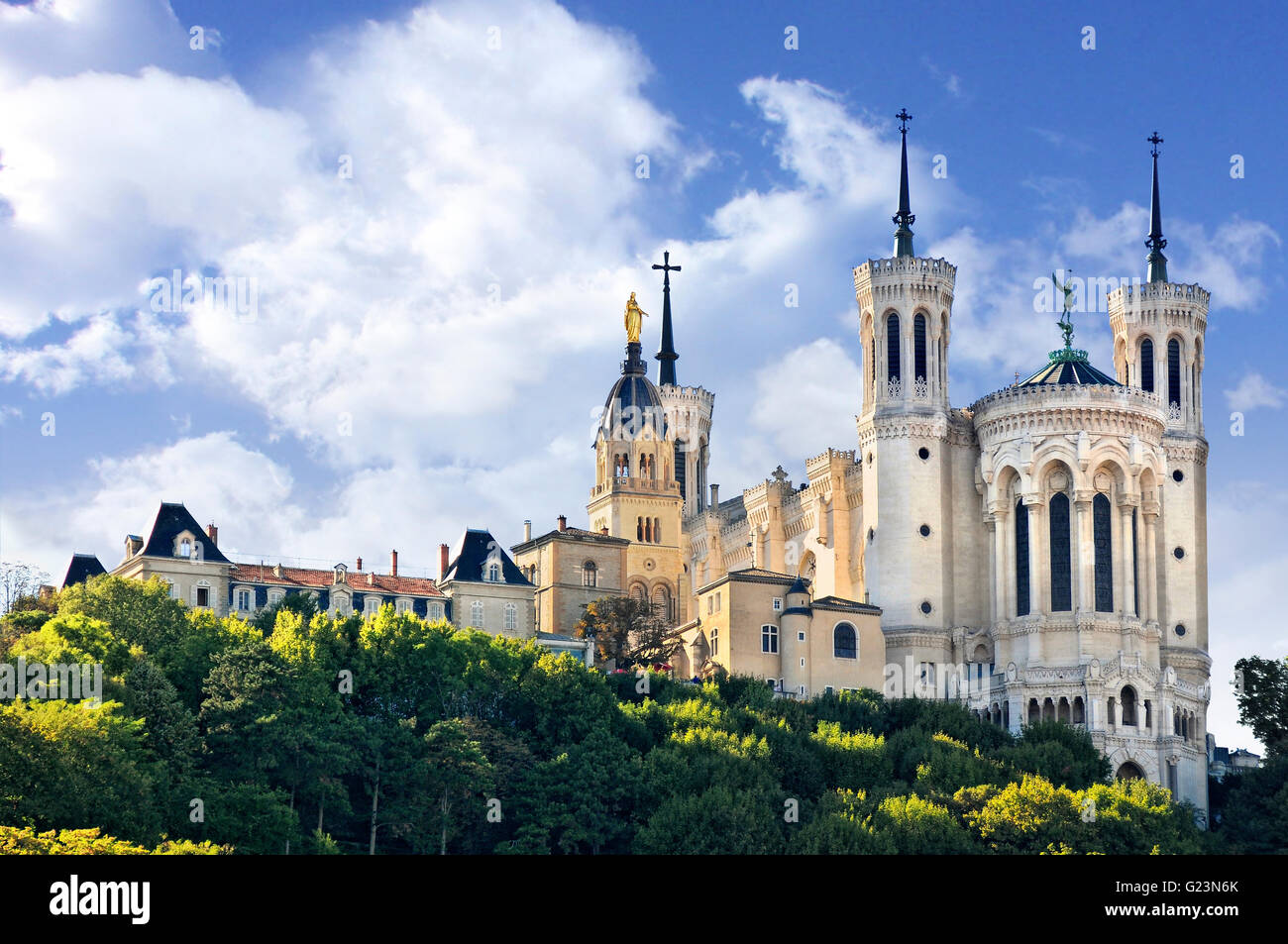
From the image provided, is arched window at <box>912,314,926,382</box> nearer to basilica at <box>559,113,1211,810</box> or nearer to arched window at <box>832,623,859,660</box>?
basilica at <box>559,113,1211,810</box>

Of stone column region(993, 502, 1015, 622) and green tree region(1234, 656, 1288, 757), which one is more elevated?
stone column region(993, 502, 1015, 622)

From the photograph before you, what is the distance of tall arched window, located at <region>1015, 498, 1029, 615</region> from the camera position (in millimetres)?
110750

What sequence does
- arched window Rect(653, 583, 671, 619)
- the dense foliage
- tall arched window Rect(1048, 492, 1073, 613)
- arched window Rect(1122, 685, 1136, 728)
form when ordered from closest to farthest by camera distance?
1. the dense foliage
2. arched window Rect(1122, 685, 1136, 728)
3. tall arched window Rect(1048, 492, 1073, 613)
4. arched window Rect(653, 583, 671, 619)

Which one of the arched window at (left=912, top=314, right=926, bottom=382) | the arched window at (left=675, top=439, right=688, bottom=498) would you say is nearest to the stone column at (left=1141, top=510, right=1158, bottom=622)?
the arched window at (left=912, top=314, right=926, bottom=382)

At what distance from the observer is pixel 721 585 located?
357 feet

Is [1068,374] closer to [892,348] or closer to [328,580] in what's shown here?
[892,348]

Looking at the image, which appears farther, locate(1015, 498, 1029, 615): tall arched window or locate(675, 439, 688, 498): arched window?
locate(675, 439, 688, 498): arched window

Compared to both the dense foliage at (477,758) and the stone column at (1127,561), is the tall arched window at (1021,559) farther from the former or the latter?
the dense foliage at (477,758)

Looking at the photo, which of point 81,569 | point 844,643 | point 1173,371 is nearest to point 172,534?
point 81,569

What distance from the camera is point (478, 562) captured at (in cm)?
11319

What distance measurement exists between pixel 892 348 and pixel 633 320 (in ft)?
94.7

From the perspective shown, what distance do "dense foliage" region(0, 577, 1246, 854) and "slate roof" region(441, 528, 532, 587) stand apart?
1270 cm
